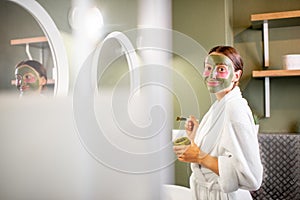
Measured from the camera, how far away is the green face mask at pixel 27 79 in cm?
36

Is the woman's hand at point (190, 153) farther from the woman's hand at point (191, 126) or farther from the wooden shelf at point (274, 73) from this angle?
the wooden shelf at point (274, 73)

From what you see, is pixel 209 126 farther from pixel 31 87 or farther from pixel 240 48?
pixel 240 48

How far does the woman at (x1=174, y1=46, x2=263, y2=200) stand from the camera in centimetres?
66

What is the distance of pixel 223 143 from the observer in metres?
0.67

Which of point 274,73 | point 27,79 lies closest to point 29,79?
point 27,79

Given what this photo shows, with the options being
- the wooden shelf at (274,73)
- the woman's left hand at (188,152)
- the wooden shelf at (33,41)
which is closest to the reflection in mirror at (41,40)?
the wooden shelf at (33,41)

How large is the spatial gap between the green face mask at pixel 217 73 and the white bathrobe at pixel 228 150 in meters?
0.03

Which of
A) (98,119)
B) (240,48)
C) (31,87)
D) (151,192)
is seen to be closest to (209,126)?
(151,192)

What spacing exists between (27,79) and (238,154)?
0.45 meters

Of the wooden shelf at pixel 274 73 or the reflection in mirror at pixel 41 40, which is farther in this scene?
the wooden shelf at pixel 274 73

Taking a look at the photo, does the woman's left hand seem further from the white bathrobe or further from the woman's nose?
the woman's nose

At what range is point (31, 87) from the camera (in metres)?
0.37

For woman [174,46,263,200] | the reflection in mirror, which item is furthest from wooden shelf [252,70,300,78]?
the reflection in mirror

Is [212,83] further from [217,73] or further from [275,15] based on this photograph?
[275,15]
